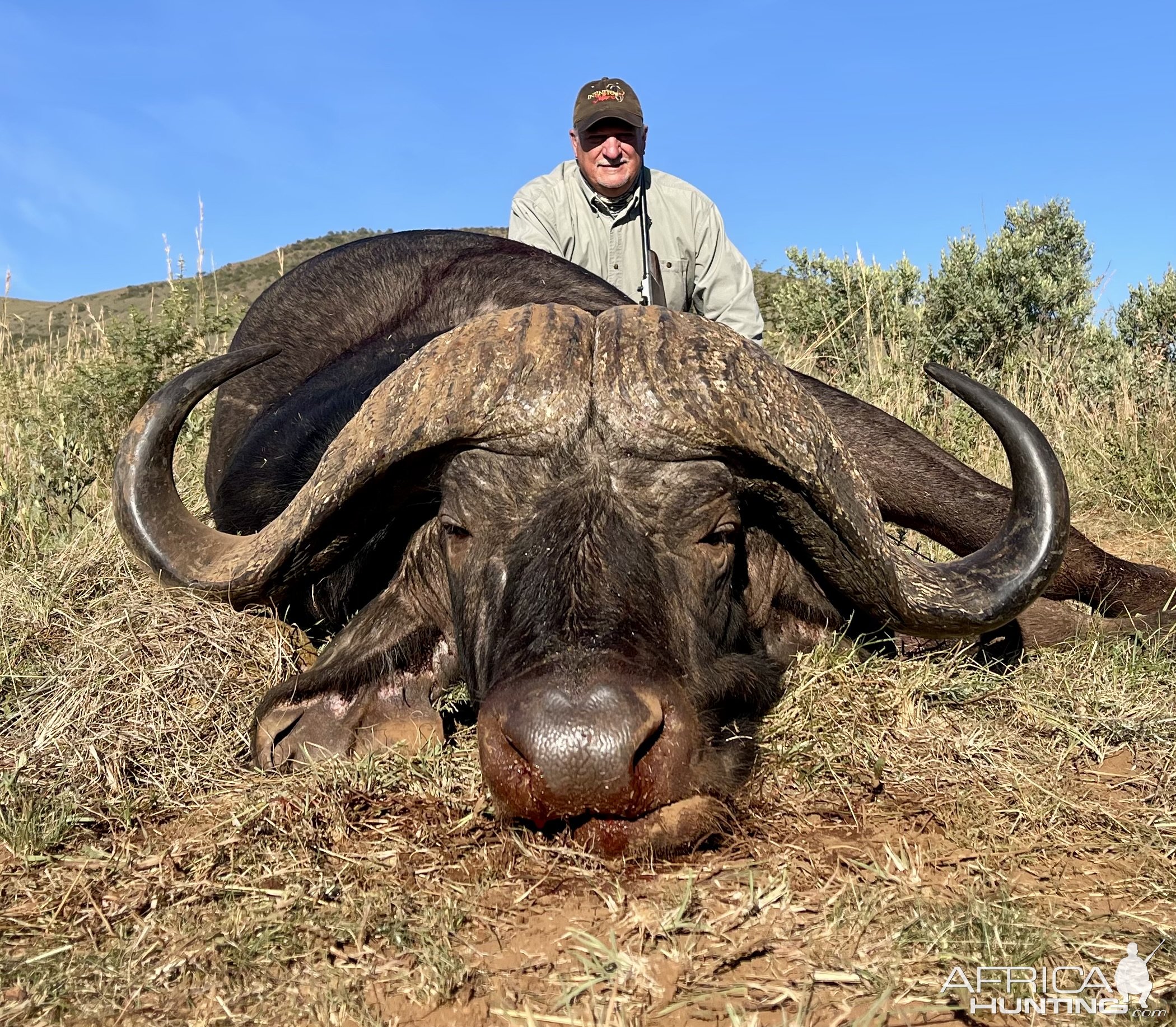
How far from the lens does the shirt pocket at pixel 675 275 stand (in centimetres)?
712

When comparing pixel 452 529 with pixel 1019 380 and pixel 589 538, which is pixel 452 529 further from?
pixel 1019 380

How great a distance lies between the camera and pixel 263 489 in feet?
12.6

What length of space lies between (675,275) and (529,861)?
213 inches

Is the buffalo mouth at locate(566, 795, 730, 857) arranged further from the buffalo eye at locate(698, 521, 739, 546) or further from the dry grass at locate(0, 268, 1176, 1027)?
the buffalo eye at locate(698, 521, 739, 546)

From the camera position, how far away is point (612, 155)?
269 inches

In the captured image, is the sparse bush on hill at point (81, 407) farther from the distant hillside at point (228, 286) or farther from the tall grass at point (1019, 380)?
the distant hillside at point (228, 286)

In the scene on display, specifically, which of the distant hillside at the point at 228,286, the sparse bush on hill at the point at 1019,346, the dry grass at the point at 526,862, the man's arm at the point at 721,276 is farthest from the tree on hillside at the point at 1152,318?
the distant hillside at the point at 228,286

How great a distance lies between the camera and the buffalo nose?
2064 millimetres

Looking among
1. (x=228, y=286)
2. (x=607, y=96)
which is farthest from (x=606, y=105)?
(x=228, y=286)

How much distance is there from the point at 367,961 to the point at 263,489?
2.20 m

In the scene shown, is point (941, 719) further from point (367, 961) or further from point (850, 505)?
point (367, 961)

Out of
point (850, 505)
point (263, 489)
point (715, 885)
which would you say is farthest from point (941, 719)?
point (263, 489)

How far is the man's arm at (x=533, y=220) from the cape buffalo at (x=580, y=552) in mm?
3427

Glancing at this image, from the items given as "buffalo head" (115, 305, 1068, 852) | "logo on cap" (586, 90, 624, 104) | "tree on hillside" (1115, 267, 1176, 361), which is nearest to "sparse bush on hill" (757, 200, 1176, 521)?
"tree on hillside" (1115, 267, 1176, 361)
